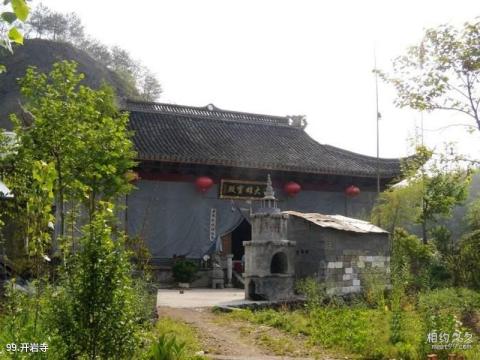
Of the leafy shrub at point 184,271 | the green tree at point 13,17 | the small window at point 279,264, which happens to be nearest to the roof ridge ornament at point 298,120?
the leafy shrub at point 184,271

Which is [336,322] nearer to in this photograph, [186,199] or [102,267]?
[102,267]

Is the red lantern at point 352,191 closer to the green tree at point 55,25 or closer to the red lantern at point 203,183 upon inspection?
the red lantern at point 203,183

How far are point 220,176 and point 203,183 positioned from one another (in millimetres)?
978

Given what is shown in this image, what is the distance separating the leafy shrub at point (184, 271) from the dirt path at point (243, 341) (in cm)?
760

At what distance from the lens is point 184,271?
17.7 meters

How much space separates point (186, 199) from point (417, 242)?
324 inches

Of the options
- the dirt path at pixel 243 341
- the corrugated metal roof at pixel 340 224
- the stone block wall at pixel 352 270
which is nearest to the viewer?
the dirt path at pixel 243 341

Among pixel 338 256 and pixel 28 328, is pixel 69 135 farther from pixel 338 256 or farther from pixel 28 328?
pixel 338 256

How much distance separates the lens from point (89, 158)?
303 inches

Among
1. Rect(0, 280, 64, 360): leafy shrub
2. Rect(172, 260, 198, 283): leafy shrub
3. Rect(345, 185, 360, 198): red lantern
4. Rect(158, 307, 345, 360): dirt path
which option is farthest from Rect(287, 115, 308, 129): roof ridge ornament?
Rect(0, 280, 64, 360): leafy shrub

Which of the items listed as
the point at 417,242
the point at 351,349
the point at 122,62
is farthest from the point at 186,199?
the point at 122,62

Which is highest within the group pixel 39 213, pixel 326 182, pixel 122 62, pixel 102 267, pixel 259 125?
pixel 122 62

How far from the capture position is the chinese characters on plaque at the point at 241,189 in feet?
65.6

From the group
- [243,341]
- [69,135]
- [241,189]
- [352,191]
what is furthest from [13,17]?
[352,191]
